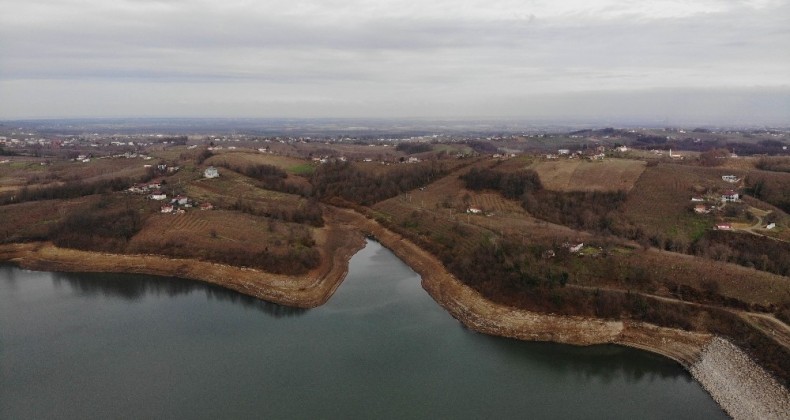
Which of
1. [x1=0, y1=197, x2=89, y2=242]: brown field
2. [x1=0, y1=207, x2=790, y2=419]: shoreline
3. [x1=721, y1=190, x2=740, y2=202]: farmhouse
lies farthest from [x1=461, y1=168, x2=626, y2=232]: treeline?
[x1=0, y1=197, x2=89, y2=242]: brown field

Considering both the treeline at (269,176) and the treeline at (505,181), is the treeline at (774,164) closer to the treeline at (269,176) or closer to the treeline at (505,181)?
the treeline at (505,181)

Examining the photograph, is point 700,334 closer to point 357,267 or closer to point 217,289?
point 357,267

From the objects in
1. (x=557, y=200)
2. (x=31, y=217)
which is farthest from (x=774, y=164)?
(x=31, y=217)

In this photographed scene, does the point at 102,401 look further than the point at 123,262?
No

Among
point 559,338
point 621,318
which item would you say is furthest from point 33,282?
point 621,318

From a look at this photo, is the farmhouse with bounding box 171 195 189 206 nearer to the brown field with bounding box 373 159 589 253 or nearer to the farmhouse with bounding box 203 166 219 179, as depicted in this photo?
the farmhouse with bounding box 203 166 219 179

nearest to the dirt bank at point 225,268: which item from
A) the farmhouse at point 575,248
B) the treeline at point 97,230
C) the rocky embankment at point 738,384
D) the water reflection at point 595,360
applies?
the treeline at point 97,230

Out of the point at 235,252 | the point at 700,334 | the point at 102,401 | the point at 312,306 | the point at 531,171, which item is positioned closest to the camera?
the point at 102,401
